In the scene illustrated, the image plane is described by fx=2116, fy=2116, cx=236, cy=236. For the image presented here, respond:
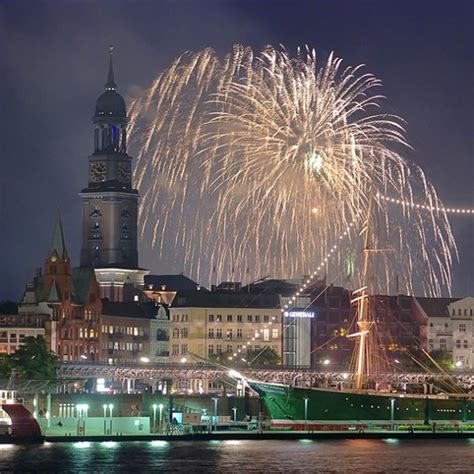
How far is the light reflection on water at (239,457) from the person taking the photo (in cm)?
13525

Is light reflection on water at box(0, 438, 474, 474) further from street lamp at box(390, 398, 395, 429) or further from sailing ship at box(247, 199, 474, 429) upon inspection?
sailing ship at box(247, 199, 474, 429)

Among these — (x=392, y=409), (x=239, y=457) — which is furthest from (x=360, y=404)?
(x=239, y=457)

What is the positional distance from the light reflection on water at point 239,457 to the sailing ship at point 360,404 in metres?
18.1

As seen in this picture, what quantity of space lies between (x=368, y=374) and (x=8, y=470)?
181 feet

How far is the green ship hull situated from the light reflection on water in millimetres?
18234

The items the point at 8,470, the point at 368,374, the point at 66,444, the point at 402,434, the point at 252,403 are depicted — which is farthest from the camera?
the point at 252,403

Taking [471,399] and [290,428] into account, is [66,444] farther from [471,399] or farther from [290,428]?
[471,399]

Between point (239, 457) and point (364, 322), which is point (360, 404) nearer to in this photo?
point (364, 322)

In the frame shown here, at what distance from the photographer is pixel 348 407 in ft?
585

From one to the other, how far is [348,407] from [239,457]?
123ft

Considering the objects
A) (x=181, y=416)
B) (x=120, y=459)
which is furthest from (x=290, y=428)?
(x=120, y=459)

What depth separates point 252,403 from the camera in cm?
19662

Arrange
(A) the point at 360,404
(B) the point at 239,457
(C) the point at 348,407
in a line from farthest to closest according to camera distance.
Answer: (C) the point at 348,407 → (A) the point at 360,404 → (B) the point at 239,457

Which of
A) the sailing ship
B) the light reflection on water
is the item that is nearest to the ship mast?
the sailing ship
